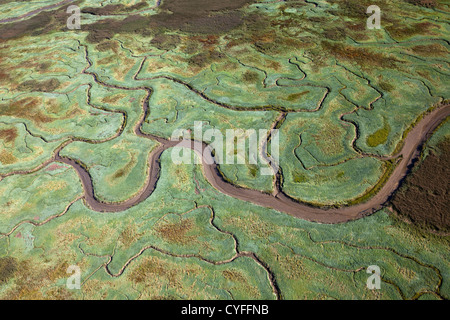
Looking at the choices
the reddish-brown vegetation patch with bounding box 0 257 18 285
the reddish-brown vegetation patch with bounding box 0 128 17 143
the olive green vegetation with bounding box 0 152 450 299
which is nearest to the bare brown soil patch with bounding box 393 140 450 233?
the olive green vegetation with bounding box 0 152 450 299

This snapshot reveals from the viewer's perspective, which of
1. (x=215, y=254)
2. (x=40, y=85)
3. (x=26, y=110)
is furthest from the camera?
(x=40, y=85)

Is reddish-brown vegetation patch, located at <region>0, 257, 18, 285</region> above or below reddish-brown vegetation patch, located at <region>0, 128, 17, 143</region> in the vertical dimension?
below

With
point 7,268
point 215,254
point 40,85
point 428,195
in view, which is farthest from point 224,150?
point 40,85

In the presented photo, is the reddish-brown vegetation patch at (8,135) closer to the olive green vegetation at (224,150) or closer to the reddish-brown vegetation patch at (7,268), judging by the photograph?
the olive green vegetation at (224,150)

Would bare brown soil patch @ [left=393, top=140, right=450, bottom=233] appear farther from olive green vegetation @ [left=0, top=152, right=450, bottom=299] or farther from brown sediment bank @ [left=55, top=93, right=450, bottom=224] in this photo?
olive green vegetation @ [left=0, top=152, right=450, bottom=299]

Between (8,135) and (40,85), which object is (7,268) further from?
(40,85)
